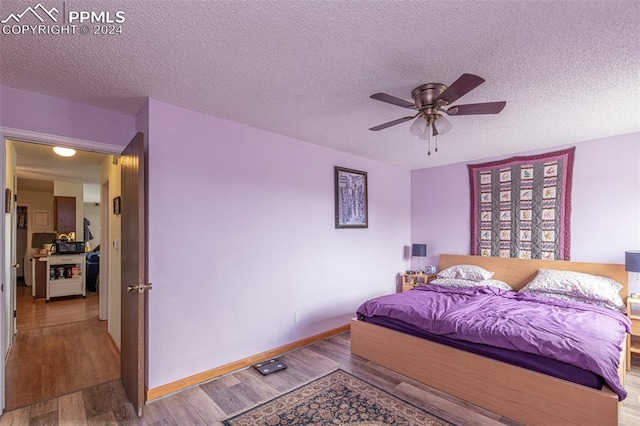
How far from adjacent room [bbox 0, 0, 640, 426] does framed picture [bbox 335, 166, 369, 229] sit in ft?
0.12

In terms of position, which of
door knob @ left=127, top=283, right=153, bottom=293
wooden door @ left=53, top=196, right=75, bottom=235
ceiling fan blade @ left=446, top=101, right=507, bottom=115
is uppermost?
ceiling fan blade @ left=446, top=101, right=507, bottom=115

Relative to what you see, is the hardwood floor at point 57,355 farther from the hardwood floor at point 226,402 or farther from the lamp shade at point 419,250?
the lamp shade at point 419,250

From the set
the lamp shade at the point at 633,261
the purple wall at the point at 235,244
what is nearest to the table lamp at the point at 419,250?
the purple wall at the point at 235,244

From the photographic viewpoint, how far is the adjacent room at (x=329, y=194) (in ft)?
5.53

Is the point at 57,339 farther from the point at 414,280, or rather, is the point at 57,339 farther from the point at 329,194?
the point at 414,280

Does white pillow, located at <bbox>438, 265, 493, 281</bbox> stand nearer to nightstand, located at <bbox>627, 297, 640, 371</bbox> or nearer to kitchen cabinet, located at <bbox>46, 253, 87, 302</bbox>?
nightstand, located at <bbox>627, 297, 640, 371</bbox>

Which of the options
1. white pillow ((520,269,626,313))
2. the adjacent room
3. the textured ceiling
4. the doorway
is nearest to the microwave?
the doorway

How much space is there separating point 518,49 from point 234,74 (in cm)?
180

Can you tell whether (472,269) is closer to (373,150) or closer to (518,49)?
(373,150)

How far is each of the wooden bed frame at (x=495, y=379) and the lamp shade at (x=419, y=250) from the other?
6.30ft

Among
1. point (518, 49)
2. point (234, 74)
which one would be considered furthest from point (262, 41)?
point (518, 49)

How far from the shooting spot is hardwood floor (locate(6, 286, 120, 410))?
259 cm

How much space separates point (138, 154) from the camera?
228 cm

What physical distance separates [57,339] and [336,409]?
3.62m
